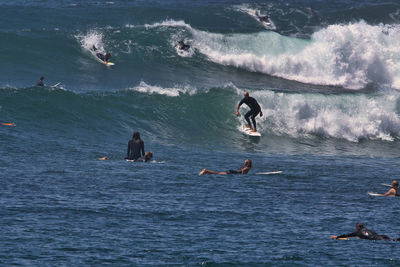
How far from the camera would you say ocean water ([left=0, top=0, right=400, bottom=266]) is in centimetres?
1488

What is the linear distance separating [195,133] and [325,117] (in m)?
6.84

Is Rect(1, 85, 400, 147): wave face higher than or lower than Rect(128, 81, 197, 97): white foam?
lower

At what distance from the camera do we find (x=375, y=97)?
36031 mm

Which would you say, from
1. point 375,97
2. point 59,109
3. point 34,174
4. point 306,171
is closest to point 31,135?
point 59,109

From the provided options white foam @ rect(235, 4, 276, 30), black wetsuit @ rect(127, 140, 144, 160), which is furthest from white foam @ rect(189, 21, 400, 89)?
black wetsuit @ rect(127, 140, 144, 160)

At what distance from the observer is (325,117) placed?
108 ft

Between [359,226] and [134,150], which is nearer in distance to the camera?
[359,226]

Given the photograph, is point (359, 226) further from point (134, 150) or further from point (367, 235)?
point (134, 150)

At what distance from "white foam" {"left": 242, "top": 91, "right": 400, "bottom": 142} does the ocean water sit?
8cm

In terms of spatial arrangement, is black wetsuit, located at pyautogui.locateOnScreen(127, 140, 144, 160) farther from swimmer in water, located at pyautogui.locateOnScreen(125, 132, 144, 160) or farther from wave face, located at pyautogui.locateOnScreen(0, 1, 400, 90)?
wave face, located at pyautogui.locateOnScreen(0, 1, 400, 90)

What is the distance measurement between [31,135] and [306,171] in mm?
9412

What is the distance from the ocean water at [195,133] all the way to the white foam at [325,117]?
0.08 m

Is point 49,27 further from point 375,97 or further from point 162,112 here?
point 375,97

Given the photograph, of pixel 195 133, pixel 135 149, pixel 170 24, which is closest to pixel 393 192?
pixel 135 149
